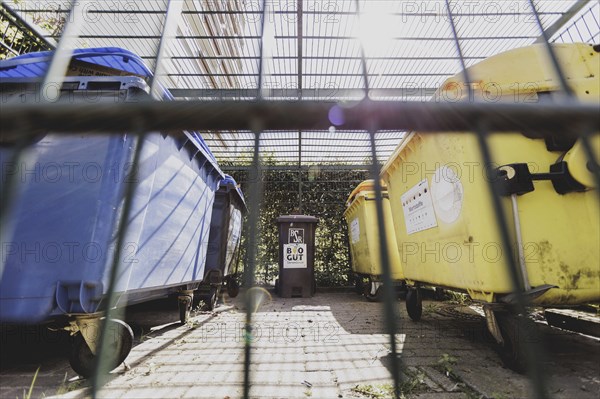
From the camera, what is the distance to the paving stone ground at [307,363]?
154 centimetres

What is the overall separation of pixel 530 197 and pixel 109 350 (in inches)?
105

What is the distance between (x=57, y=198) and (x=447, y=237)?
2616 mm

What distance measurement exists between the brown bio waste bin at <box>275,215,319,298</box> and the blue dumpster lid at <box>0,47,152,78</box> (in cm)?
390

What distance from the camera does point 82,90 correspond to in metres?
1.77

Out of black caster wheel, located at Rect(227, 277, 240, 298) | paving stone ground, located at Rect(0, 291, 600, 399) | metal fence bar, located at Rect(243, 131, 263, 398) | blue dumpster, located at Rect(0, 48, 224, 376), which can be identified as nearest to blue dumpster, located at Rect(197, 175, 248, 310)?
paving stone ground, located at Rect(0, 291, 600, 399)

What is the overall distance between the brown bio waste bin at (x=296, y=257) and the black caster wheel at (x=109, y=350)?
3.63 m

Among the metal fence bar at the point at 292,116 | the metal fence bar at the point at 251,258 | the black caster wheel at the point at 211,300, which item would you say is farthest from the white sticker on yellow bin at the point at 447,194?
the black caster wheel at the point at 211,300

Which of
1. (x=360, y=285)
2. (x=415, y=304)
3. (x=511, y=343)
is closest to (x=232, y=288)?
(x=360, y=285)

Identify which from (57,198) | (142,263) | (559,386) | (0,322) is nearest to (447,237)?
(559,386)

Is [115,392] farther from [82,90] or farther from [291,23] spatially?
[291,23]

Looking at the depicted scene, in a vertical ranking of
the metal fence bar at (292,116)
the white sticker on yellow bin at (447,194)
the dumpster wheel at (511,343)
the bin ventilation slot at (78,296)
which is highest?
the white sticker on yellow bin at (447,194)

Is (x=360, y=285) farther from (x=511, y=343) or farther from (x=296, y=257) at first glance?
(x=511, y=343)

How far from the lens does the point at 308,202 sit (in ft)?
25.3

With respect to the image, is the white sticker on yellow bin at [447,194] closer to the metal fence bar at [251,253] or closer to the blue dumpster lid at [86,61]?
the metal fence bar at [251,253]
